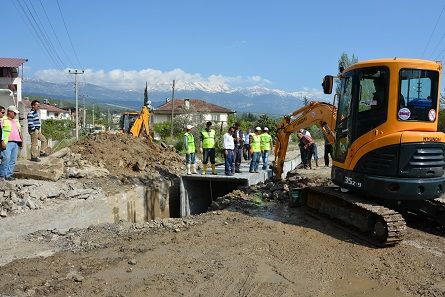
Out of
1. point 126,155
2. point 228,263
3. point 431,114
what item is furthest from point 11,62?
point 431,114

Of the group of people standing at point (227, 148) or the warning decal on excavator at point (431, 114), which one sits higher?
the warning decal on excavator at point (431, 114)

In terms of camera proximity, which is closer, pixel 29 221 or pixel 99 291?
pixel 99 291

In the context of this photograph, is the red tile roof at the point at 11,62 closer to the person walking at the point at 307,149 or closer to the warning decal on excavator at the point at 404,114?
the person walking at the point at 307,149

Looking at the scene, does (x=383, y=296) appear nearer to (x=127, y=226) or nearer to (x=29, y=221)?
(x=127, y=226)

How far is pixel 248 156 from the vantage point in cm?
2180

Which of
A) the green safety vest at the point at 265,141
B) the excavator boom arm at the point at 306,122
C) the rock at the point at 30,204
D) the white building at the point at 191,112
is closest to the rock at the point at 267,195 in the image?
the excavator boom arm at the point at 306,122

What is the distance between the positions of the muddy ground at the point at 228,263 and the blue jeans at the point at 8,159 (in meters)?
2.42

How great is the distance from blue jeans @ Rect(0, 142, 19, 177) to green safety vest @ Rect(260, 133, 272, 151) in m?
8.38

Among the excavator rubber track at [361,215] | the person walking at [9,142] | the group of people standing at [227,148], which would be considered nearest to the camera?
the excavator rubber track at [361,215]

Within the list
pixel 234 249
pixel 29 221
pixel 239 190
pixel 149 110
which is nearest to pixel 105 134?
pixel 149 110

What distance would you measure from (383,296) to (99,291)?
3595 mm

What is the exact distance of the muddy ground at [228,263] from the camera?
5.74 meters

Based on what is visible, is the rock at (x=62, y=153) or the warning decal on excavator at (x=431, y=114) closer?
the warning decal on excavator at (x=431, y=114)

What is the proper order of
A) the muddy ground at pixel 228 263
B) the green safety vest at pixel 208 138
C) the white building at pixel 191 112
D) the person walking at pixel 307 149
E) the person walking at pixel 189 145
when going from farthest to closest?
the white building at pixel 191 112 → the person walking at pixel 307 149 → the person walking at pixel 189 145 → the green safety vest at pixel 208 138 → the muddy ground at pixel 228 263
